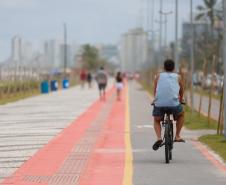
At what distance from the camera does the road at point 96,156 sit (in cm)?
1352

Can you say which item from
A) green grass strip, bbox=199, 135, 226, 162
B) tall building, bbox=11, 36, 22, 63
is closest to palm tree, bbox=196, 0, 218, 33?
tall building, bbox=11, 36, 22, 63

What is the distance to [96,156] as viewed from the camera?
16.9m

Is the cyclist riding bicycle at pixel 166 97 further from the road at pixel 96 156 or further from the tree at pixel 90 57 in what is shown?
the tree at pixel 90 57

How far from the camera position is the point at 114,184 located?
12.8 meters

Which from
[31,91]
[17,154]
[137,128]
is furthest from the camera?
[31,91]

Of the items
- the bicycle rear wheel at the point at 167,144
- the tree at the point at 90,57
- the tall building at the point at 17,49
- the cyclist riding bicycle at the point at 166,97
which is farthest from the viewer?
the tree at the point at 90,57

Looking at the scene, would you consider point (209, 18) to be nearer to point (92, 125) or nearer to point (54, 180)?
point (92, 125)

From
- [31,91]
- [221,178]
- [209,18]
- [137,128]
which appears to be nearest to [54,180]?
[221,178]

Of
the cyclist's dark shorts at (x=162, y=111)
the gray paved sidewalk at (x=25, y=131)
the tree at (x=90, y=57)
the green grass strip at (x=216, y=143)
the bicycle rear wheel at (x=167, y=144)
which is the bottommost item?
the tree at (x=90, y=57)

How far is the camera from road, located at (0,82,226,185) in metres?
13.5

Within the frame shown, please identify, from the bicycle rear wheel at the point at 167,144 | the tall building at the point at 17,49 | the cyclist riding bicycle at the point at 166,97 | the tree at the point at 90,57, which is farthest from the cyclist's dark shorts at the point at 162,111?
the tree at the point at 90,57

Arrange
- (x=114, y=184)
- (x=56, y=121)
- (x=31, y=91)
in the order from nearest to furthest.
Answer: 1. (x=114, y=184)
2. (x=56, y=121)
3. (x=31, y=91)

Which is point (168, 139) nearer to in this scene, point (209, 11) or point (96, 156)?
point (96, 156)

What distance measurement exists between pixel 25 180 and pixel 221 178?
305 centimetres
